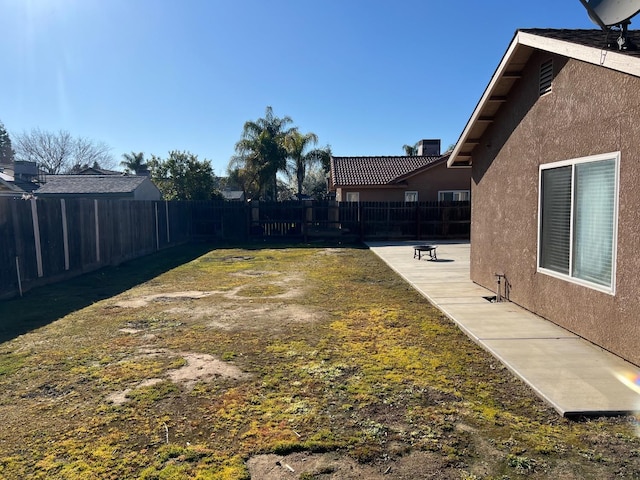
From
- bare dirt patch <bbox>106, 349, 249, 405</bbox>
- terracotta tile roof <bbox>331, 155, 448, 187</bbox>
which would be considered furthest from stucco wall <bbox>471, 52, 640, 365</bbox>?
terracotta tile roof <bbox>331, 155, 448, 187</bbox>

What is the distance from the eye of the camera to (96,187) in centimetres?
2547

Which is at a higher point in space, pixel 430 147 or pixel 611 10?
pixel 430 147

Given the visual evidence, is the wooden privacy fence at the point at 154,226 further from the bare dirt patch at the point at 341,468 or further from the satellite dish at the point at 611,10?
the satellite dish at the point at 611,10

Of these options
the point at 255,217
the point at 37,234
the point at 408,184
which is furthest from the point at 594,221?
the point at 408,184

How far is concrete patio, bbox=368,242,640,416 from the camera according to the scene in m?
3.67

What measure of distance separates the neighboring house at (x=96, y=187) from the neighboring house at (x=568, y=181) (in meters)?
22.1

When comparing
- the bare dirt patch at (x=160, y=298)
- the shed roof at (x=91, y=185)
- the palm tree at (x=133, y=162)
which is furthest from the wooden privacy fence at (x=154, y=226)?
the palm tree at (x=133, y=162)

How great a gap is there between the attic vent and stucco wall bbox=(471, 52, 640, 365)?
0.35ft

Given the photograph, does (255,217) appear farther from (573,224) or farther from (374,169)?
(573,224)

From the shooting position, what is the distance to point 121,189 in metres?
25.1

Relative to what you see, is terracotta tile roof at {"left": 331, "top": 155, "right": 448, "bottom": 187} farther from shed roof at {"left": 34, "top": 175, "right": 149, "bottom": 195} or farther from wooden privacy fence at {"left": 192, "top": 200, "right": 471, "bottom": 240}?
shed roof at {"left": 34, "top": 175, "right": 149, "bottom": 195}

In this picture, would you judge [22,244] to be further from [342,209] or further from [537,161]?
[342,209]

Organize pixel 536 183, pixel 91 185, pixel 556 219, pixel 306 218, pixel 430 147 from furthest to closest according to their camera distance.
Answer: pixel 430 147
pixel 91 185
pixel 306 218
pixel 536 183
pixel 556 219

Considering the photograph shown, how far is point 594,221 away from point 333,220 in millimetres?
15552
